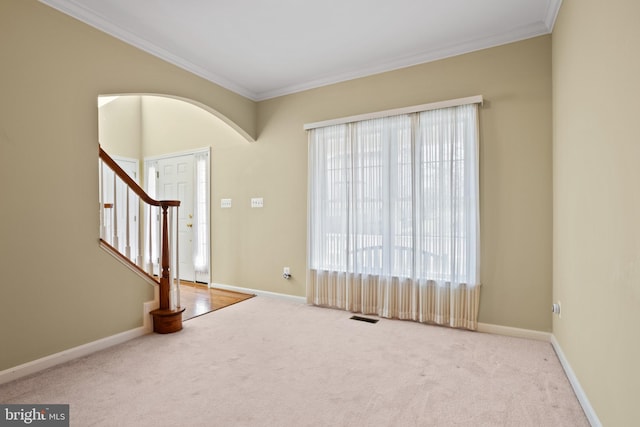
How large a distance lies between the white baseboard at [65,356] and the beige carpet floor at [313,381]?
0.22 ft

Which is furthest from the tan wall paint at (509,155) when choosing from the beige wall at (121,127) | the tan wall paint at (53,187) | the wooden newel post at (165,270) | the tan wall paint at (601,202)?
the beige wall at (121,127)

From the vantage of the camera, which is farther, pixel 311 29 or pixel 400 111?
pixel 400 111

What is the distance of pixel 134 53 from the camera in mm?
2984

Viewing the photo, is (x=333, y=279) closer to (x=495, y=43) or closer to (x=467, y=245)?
(x=467, y=245)

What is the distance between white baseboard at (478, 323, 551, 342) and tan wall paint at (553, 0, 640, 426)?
44 cm

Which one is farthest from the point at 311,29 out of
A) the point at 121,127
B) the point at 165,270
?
the point at 121,127

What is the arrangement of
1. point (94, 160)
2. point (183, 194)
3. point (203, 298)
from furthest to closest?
point (183, 194)
point (203, 298)
point (94, 160)

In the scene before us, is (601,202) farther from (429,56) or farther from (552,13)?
(429,56)

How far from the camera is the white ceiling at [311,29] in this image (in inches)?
100.0

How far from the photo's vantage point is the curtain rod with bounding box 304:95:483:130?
119 inches

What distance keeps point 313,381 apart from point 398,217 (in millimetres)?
1878

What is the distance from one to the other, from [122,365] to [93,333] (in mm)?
491

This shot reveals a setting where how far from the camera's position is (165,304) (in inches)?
123

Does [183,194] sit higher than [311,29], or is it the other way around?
[311,29]
